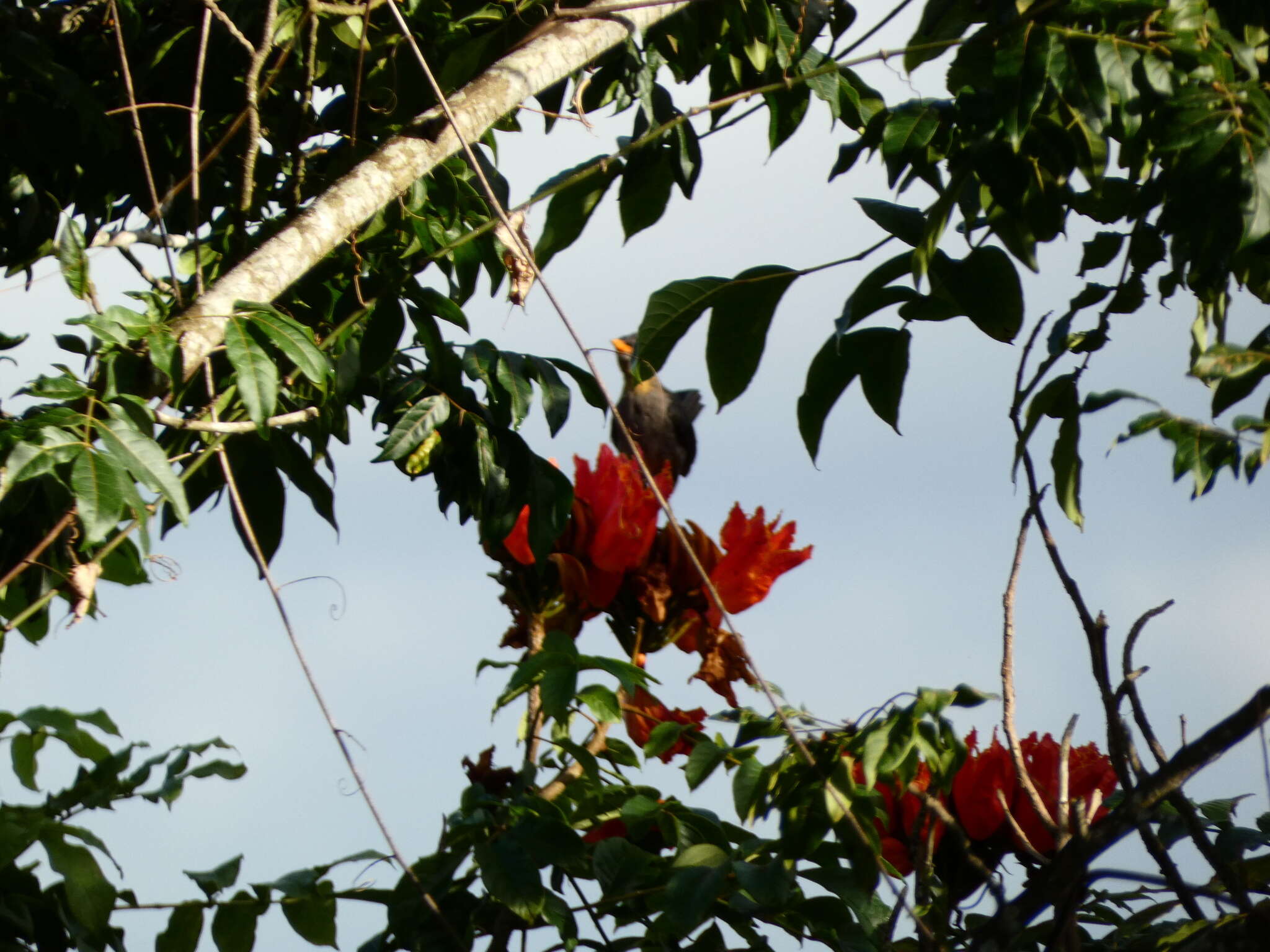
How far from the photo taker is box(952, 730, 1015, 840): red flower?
3.99 ft

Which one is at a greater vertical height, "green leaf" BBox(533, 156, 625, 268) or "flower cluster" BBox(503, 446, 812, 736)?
"green leaf" BBox(533, 156, 625, 268)

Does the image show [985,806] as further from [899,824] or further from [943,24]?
[943,24]

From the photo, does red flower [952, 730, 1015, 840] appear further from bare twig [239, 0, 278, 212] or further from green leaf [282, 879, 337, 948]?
bare twig [239, 0, 278, 212]

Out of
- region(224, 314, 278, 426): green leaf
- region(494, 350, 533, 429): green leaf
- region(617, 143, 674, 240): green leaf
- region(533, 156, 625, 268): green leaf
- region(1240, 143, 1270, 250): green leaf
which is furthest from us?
region(494, 350, 533, 429): green leaf

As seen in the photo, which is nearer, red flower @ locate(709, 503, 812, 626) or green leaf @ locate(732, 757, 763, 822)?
green leaf @ locate(732, 757, 763, 822)

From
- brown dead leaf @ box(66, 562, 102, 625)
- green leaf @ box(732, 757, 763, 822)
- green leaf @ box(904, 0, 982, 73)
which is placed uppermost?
green leaf @ box(904, 0, 982, 73)

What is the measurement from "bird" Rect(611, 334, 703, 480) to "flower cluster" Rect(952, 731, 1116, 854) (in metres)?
1.87

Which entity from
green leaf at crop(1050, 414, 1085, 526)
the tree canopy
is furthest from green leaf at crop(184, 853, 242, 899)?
green leaf at crop(1050, 414, 1085, 526)

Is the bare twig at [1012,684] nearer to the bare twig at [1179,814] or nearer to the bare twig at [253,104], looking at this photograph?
the bare twig at [1179,814]

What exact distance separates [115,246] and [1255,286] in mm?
1437

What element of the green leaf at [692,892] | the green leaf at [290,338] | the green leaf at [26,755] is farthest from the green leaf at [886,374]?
the green leaf at [26,755]

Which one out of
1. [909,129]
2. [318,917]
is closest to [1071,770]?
[909,129]

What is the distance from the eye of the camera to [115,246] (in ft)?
5.42

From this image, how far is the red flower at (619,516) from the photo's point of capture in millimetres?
1345
